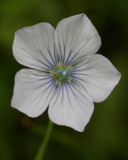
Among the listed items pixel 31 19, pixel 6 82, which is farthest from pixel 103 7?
pixel 6 82

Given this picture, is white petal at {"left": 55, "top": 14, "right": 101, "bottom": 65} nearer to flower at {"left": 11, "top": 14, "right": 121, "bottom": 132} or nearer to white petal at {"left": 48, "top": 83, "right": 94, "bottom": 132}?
flower at {"left": 11, "top": 14, "right": 121, "bottom": 132}

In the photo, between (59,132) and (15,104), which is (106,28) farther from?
(15,104)

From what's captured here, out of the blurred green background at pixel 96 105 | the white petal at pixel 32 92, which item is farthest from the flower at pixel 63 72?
the blurred green background at pixel 96 105

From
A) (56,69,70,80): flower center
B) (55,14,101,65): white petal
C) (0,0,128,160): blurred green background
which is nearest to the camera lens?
(55,14,101,65): white petal

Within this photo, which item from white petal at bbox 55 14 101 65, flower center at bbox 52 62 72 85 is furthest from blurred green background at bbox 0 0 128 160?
white petal at bbox 55 14 101 65

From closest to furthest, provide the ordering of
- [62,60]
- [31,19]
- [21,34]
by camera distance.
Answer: [21,34], [62,60], [31,19]

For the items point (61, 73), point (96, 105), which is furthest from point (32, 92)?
point (96, 105)

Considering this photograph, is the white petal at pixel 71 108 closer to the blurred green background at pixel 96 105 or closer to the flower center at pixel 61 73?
the flower center at pixel 61 73
